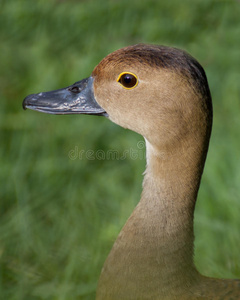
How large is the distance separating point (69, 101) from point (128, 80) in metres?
0.30

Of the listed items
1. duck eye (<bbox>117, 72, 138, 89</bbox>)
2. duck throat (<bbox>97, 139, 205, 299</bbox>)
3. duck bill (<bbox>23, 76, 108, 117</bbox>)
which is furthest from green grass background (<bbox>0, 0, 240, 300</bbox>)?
duck eye (<bbox>117, 72, 138, 89</bbox>)

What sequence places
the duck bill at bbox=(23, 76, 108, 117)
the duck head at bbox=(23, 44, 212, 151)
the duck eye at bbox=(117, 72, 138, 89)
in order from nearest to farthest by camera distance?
the duck head at bbox=(23, 44, 212, 151)
the duck eye at bbox=(117, 72, 138, 89)
the duck bill at bbox=(23, 76, 108, 117)

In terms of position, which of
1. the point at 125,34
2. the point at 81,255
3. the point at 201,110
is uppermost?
the point at 125,34

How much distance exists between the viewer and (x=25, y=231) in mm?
2422

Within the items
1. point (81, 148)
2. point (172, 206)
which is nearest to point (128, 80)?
point (172, 206)

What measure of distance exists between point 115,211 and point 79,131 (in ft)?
1.92

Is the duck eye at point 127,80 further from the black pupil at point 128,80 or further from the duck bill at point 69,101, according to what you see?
the duck bill at point 69,101

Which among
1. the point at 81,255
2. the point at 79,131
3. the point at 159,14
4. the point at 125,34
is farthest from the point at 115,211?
the point at 159,14

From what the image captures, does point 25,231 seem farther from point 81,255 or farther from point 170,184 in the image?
point 170,184

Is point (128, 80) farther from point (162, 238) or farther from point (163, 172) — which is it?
point (162, 238)

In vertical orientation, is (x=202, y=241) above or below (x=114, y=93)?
below

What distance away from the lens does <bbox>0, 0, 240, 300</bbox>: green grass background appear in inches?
91.8

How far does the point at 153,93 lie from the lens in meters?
1.61

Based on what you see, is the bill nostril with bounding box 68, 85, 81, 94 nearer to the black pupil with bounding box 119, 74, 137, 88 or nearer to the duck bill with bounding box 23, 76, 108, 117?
the duck bill with bounding box 23, 76, 108, 117
